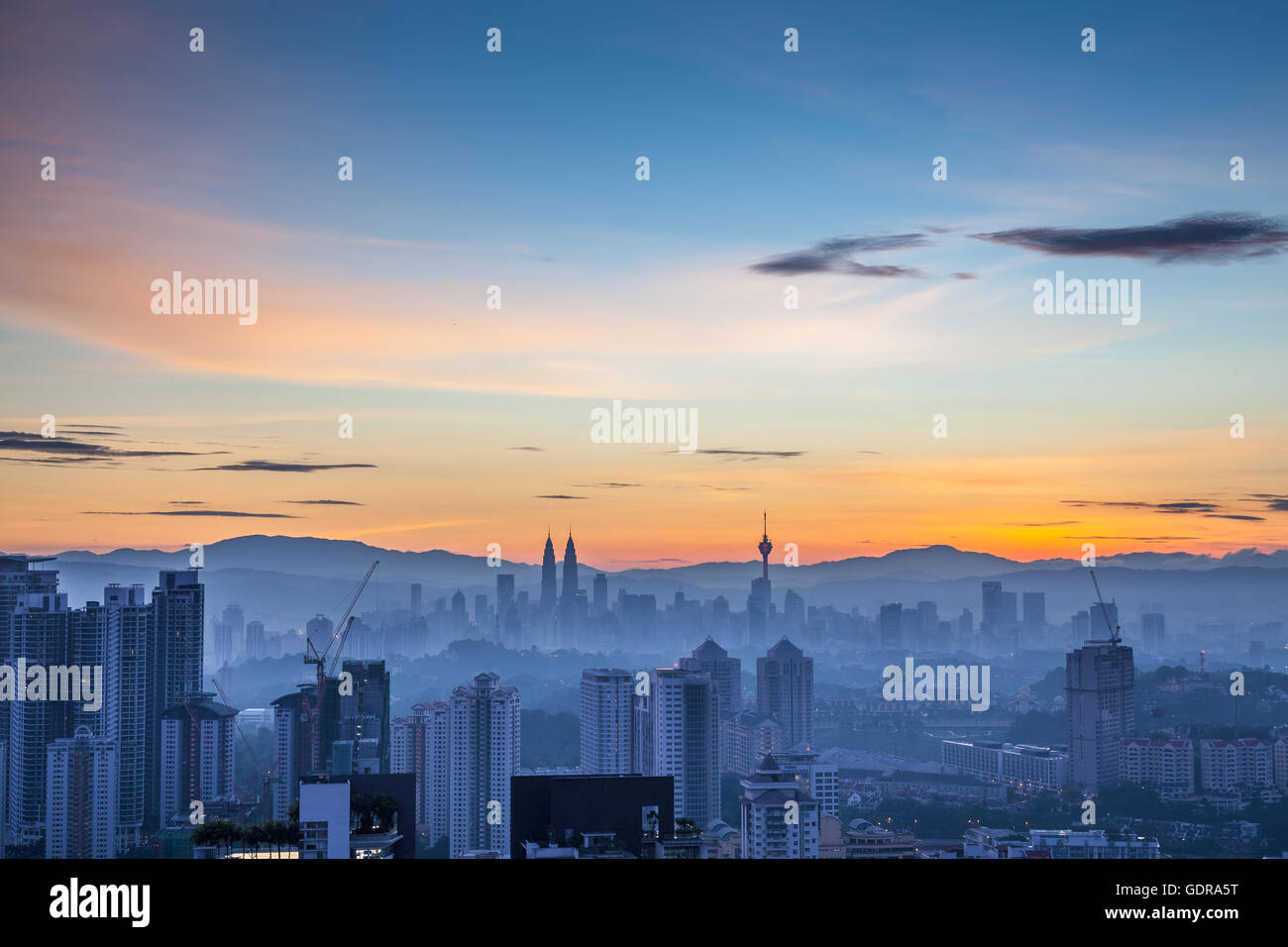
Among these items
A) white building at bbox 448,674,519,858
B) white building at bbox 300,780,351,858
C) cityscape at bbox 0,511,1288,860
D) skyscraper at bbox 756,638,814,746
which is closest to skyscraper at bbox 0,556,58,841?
cityscape at bbox 0,511,1288,860

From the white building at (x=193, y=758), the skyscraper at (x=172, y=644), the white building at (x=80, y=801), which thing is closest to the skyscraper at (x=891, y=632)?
the white building at (x=193, y=758)

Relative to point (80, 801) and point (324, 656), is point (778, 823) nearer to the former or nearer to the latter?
point (80, 801)

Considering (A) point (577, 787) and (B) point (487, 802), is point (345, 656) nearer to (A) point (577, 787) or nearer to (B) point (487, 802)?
(B) point (487, 802)

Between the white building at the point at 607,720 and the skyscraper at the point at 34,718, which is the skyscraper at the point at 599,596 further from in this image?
the skyscraper at the point at 34,718

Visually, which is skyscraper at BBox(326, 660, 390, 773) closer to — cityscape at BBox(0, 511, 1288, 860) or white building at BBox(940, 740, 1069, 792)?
cityscape at BBox(0, 511, 1288, 860)
